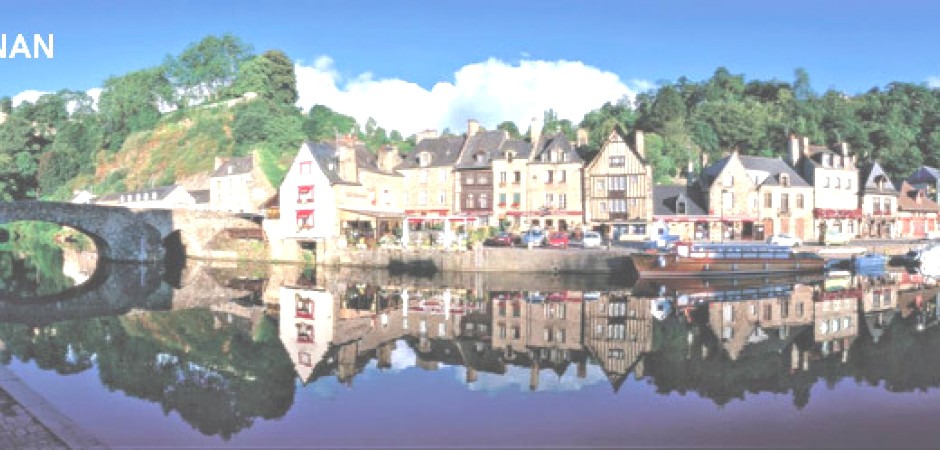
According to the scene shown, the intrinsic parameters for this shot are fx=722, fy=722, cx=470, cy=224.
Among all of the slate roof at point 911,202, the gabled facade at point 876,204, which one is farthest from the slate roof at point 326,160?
the slate roof at point 911,202

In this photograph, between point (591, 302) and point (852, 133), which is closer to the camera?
point (591, 302)

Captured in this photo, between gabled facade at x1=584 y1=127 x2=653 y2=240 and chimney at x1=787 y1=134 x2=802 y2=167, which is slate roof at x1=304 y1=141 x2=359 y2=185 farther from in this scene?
chimney at x1=787 y1=134 x2=802 y2=167

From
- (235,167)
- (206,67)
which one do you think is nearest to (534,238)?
(235,167)

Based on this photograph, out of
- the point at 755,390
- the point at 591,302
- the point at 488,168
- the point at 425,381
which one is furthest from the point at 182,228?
the point at 755,390

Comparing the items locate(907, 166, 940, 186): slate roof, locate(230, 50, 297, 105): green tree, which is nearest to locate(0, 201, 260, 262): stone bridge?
locate(230, 50, 297, 105): green tree

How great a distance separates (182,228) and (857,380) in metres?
40.9

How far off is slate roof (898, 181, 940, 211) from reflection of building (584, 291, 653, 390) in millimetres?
39805

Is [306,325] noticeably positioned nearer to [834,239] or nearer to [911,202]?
[834,239]

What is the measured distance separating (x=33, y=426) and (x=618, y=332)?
45.7 feet

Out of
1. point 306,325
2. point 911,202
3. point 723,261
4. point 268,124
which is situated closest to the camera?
point 306,325

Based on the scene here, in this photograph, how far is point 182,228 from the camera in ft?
150

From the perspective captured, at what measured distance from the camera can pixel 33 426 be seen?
899cm

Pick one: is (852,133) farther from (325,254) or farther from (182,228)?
(182,228)

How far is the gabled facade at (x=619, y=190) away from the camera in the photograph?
154 ft
